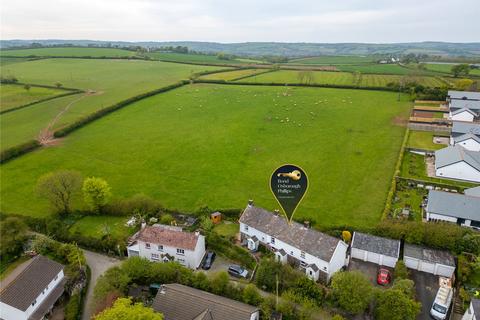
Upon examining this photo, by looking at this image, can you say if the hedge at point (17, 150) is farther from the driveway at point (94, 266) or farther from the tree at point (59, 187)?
the driveway at point (94, 266)

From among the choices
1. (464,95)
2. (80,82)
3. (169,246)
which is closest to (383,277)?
(169,246)

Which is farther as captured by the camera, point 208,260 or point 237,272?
point 208,260

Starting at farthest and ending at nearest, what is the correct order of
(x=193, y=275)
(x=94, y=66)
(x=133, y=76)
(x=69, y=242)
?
(x=94, y=66) < (x=133, y=76) < (x=69, y=242) < (x=193, y=275)

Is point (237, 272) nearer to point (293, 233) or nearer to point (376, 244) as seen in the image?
point (293, 233)

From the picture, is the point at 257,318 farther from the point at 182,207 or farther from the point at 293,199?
the point at 182,207

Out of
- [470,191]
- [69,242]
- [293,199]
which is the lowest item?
[69,242]

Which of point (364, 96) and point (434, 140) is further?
point (364, 96)

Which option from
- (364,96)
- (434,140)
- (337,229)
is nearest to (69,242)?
(337,229)
